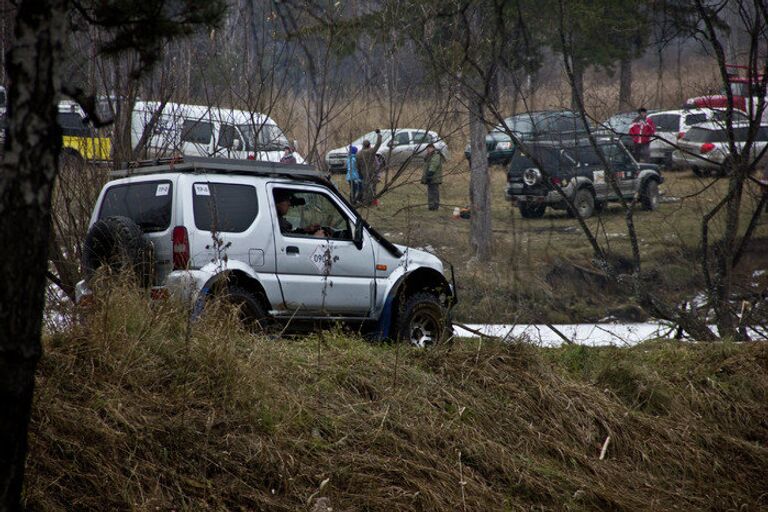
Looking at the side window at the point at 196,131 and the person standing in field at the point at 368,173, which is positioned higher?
the side window at the point at 196,131

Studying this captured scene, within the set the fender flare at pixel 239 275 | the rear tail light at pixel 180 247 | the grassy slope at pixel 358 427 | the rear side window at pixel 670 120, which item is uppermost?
the rear side window at pixel 670 120

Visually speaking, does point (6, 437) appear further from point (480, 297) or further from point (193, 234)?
point (480, 297)

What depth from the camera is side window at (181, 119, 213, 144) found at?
42.5 ft

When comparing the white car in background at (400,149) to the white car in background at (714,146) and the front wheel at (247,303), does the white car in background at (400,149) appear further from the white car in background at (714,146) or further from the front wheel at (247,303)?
the front wheel at (247,303)

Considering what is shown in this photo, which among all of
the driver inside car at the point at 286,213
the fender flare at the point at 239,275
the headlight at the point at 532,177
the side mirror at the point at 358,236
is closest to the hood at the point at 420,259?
the side mirror at the point at 358,236

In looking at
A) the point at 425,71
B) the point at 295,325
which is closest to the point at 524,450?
the point at 295,325

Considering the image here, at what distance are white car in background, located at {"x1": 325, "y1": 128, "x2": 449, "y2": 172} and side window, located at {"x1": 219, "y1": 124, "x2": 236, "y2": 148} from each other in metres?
2.33

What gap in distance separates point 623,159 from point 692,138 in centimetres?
178

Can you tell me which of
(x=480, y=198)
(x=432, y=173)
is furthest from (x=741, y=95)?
(x=480, y=198)

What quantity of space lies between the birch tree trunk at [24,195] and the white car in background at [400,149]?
10.6m

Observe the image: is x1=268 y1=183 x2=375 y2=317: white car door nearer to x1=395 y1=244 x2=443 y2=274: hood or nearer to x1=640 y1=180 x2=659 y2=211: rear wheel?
x1=395 y1=244 x2=443 y2=274: hood

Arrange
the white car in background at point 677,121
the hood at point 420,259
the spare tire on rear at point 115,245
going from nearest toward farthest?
the spare tire on rear at point 115,245
the hood at point 420,259
the white car in background at point 677,121

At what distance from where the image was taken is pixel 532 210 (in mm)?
24516

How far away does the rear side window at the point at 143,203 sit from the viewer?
9070 mm
